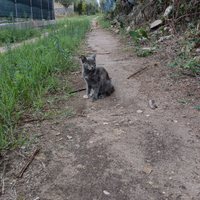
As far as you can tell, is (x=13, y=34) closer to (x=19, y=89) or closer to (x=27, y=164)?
(x=19, y=89)

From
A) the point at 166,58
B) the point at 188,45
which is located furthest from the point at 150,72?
the point at 188,45

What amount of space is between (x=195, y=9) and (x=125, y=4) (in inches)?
278

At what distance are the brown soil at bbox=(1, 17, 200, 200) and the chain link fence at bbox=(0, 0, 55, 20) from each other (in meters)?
Answer: 7.99

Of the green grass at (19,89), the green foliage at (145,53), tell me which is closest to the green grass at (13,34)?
the green grass at (19,89)

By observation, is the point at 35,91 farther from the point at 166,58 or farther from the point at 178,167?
the point at 166,58

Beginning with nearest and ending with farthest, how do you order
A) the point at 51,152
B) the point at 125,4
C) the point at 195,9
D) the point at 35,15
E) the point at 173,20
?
1. the point at 51,152
2. the point at 195,9
3. the point at 173,20
4. the point at 125,4
5. the point at 35,15

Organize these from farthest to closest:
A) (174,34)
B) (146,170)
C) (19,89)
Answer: (174,34), (19,89), (146,170)

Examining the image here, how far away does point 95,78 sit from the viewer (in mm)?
3506

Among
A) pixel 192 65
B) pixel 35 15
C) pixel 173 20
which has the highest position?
pixel 35 15

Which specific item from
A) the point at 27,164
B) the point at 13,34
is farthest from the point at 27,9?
the point at 27,164

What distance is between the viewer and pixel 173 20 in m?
6.44

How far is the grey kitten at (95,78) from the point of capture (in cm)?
344

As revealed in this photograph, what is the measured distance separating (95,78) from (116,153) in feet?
5.61

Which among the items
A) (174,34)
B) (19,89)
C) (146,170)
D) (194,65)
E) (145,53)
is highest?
(174,34)
